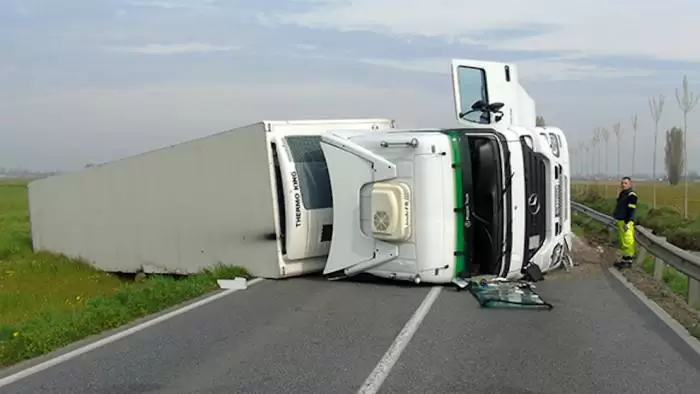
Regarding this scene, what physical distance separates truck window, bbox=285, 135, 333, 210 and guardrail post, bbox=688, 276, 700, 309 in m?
4.90

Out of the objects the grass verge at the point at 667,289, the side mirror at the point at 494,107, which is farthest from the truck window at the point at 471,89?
the grass verge at the point at 667,289

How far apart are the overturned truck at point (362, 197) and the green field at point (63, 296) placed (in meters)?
0.71

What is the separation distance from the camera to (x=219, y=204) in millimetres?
12227

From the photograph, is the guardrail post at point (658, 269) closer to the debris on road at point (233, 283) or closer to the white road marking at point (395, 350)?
the white road marking at point (395, 350)

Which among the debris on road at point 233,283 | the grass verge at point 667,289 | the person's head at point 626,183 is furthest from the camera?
the person's head at point 626,183

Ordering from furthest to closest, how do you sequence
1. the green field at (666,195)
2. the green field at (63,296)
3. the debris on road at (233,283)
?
the green field at (666,195) < the debris on road at (233,283) < the green field at (63,296)

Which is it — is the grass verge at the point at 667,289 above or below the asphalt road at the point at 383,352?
below

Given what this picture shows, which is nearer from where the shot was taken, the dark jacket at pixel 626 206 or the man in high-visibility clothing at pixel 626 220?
the man in high-visibility clothing at pixel 626 220

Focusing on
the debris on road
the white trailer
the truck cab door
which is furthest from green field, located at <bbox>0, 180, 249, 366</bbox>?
the truck cab door

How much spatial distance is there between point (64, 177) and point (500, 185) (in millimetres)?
8261

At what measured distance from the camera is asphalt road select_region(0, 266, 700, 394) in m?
5.88

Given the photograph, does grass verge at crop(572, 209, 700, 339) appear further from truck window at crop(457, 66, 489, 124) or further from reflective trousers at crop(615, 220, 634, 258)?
truck window at crop(457, 66, 489, 124)

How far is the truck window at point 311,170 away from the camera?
11734 mm

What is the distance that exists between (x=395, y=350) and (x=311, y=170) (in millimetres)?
5329
